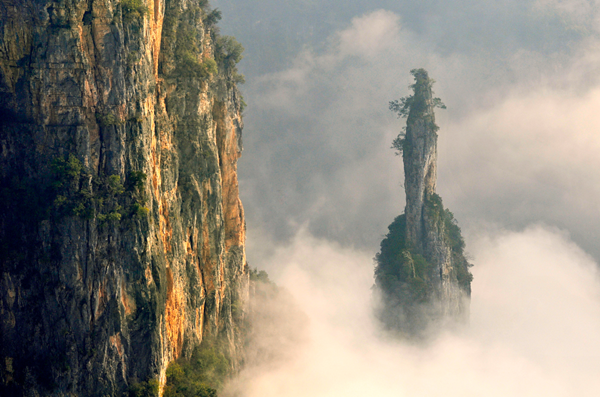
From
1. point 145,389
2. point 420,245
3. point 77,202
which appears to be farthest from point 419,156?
point 77,202

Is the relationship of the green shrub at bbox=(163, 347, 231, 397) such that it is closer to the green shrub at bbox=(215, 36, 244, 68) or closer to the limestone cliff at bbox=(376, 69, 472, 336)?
the green shrub at bbox=(215, 36, 244, 68)

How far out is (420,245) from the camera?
114750 millimetres

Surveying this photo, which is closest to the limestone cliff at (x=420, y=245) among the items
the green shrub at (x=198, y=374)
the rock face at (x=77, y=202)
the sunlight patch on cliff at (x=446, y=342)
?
the sunlight patch on cliff at (x=446, y=342)

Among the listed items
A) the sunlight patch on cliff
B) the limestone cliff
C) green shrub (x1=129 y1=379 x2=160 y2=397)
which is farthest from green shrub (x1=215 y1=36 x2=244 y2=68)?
the limestone cliff

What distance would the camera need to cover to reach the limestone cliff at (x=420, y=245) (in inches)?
4437

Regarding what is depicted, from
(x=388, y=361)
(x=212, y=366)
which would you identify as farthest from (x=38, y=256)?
(x=388, y=361)

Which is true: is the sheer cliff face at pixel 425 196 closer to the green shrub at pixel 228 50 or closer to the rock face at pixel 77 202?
the green shrub at pixel 228 50

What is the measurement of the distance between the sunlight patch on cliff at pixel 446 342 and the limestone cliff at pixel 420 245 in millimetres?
5946

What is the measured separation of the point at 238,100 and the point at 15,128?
38169 millimetres

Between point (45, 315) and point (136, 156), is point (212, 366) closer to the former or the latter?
point (45, 315)

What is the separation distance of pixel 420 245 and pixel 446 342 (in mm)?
18159

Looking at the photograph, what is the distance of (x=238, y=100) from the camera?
8556cm

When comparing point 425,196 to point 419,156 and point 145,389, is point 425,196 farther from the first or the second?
point 145,389

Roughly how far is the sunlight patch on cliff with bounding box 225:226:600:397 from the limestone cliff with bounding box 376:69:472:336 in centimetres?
595
